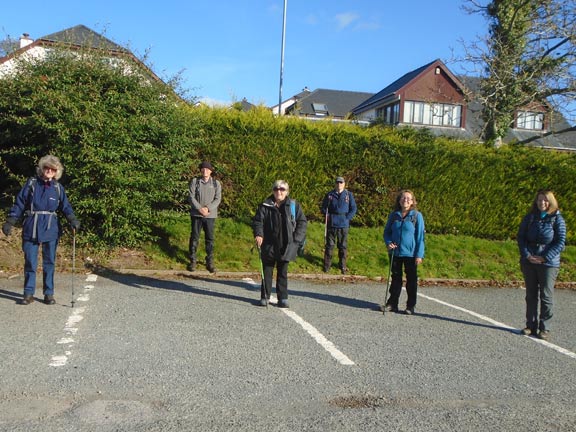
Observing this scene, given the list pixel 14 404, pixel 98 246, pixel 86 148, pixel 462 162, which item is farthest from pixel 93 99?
pixel 462 162

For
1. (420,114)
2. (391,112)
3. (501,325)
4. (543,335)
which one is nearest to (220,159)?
(501,325)

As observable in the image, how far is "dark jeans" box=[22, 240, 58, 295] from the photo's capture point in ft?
22.9

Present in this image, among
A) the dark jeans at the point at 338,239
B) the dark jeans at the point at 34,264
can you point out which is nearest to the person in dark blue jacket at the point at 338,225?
the dark jeans at the point at 338,239

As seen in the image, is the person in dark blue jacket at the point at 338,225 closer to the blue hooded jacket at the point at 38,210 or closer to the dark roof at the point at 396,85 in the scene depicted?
the blue hooded jacket at the point at 38,210

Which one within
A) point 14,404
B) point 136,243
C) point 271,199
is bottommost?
point 14,404

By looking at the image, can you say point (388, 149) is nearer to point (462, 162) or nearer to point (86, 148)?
point (462, 162)

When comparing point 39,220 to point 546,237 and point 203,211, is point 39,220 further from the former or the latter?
point 546,237

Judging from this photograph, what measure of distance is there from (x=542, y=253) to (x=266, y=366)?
4.04m

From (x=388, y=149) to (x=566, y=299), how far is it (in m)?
5.49

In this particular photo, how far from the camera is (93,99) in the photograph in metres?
10.4

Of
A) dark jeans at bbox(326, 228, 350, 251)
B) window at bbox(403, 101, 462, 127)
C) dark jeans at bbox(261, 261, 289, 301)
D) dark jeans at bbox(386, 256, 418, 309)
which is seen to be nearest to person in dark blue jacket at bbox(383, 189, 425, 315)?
dark jeans at bbox(386, 256, 418, 309)

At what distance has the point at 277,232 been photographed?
7.57 m

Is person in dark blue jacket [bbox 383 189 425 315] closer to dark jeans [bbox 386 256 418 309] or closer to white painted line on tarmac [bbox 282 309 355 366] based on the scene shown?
dark jeans [bbox 386 256 418 309]

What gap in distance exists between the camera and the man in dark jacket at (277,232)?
753 centimetres
